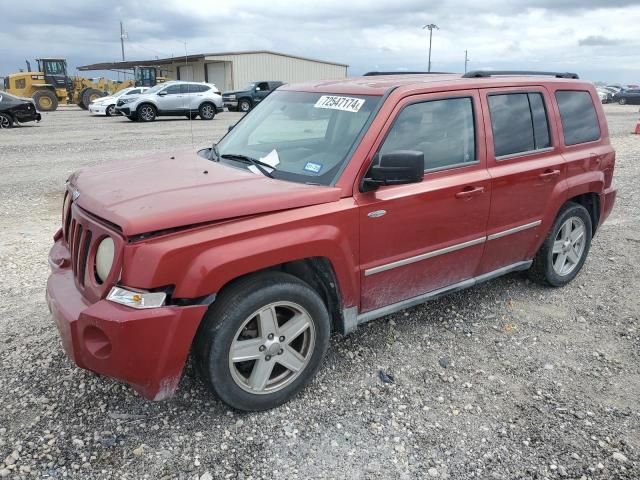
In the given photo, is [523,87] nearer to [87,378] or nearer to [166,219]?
[166,219]

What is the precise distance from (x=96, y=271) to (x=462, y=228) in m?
2.38

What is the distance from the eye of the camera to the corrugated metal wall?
46938mm

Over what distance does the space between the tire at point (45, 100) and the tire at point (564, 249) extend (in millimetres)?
30720

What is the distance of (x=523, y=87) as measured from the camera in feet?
13.8

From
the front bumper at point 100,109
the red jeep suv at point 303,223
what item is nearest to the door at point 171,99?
the front bumper at point 100,109

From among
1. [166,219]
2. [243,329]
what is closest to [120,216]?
[166,219]

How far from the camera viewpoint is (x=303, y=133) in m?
3.72

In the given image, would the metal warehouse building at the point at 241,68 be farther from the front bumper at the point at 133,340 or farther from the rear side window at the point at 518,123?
the front bumper at the point at 133,340

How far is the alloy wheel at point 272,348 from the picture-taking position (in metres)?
2.94

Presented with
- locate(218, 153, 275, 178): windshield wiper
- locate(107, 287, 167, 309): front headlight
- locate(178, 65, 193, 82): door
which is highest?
locate(178, 65, 193, 82): door

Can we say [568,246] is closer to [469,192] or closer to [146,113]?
[469,192]

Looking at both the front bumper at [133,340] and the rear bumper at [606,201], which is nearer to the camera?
the front bumper at [133,340]

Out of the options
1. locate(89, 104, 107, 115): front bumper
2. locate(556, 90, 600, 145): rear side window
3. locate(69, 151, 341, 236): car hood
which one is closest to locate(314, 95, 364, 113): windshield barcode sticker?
locate(69, 151, 341, 236): car hood

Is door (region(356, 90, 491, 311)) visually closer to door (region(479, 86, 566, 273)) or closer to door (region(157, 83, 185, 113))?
door (region(479, 86, 566, 273))
